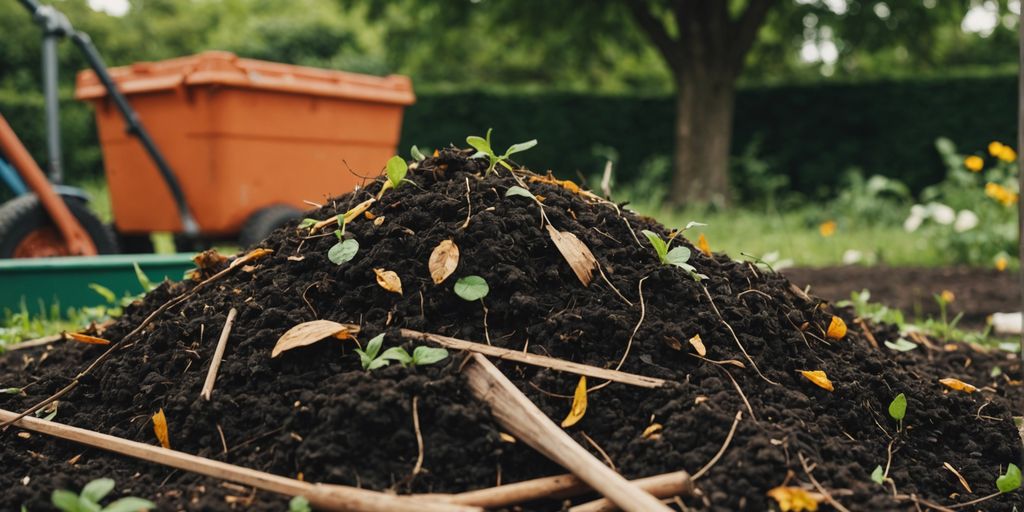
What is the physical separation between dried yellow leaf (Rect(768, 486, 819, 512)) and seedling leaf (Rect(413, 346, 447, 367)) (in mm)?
588

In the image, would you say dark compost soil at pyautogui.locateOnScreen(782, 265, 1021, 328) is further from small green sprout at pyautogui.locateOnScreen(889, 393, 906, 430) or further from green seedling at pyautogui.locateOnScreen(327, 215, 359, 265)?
green seedling at pyautogui.locateOnScreen(327, 215, 359, 265)

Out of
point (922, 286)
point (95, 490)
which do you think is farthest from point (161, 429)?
point (922, 286)

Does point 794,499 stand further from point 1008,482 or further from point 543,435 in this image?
point 1008,482

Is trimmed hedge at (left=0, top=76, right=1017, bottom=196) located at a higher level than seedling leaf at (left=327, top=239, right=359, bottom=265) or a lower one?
lower

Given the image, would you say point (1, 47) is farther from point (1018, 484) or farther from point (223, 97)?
point (1018, 484)

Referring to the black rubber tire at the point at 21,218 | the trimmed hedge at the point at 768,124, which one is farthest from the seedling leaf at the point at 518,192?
the trimmed hedge at the point at 768,124

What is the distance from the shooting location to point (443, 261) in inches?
67.5

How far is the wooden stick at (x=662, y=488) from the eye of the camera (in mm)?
1312

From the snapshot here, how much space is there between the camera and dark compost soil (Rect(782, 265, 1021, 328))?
4160 millimetres

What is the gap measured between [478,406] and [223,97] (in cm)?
389

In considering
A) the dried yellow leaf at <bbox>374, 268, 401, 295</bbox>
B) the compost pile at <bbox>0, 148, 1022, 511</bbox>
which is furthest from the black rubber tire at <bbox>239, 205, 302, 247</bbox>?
the dried yellow leaf at <bbox>374, 268, 401, 295</bbox>

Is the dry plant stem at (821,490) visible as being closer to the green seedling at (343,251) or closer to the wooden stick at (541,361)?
the wooden stick at (541,361)

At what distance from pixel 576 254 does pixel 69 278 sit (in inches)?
101

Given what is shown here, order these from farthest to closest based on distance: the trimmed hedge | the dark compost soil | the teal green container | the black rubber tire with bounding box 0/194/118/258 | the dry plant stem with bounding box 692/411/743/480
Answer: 1. the trimmed hedge
2. the dark compost soil
3. the black rubber tire with bounding box 0/194/118/258
4. the teal green container
5. the dry plant stem with bounding box 692/411/743/480
